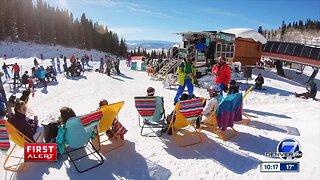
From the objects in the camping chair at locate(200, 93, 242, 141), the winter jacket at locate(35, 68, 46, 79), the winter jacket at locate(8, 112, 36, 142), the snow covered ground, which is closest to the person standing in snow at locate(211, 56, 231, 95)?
the snow covered ground

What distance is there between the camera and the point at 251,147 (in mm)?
5367

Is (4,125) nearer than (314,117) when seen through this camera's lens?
Yes

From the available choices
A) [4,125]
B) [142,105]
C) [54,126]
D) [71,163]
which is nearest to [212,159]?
[142,105]

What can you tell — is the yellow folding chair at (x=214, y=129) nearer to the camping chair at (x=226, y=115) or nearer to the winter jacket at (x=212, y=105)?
the camping chair at (x=226, y=115)

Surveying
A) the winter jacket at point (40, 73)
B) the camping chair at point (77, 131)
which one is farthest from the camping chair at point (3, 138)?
the winter jacket at point (40, 73)

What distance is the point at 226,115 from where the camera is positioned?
5383 mm

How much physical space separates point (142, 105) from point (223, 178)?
2.36 m

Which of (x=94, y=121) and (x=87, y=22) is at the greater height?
(x=87, y=22)

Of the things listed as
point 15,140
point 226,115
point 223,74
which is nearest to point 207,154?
point 226,115

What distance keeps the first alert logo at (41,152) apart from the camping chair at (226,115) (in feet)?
10.9

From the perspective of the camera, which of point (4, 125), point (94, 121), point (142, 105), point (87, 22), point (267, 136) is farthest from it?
point (87, 22)

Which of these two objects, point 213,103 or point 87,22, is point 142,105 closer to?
point 213,103

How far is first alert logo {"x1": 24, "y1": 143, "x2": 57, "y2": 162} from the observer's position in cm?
454

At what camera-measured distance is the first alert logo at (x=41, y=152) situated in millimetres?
4543
